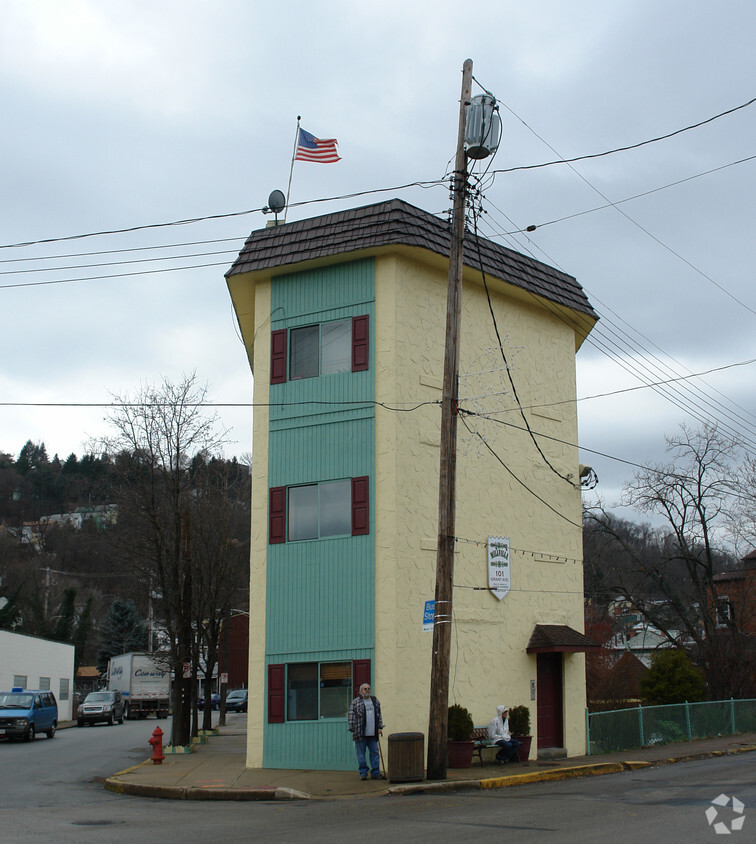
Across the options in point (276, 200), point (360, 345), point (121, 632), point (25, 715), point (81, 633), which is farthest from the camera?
point (121, 632)

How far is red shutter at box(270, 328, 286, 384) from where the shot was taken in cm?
2117

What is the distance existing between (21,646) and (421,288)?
38339 mm

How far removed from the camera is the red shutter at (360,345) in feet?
66.3

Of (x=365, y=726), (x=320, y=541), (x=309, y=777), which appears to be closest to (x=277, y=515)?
(x=320, y=541)

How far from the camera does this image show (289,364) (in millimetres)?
21234

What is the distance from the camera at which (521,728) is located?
2034 centimetres

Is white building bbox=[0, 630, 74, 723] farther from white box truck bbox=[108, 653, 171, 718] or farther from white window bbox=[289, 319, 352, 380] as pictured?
white window bbox=[289, 319, 352, 380]

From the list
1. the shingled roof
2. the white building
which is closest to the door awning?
the shingled roof

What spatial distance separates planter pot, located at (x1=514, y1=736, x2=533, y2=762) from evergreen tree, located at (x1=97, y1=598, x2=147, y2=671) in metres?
67.5

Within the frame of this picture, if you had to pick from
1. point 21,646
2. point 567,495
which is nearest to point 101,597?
point 21,646

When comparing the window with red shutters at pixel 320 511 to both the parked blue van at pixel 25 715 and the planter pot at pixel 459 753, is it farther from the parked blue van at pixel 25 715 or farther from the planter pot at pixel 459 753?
the parked blue van at pixel 25 715

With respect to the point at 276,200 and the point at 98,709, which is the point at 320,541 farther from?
the point at 98,709

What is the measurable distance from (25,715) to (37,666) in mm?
20831

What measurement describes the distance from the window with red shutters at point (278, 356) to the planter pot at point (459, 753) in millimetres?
8421
